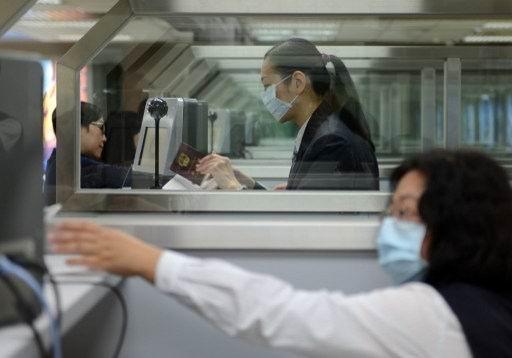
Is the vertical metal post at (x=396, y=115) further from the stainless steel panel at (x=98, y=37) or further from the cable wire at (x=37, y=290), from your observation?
the cable wire at (x=37, y=290)

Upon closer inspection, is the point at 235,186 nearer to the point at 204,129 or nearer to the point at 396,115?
the point at 204,129

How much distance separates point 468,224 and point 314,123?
4.23 feet

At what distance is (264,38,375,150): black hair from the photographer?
2816mm

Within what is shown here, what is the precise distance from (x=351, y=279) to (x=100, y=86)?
3.85ft

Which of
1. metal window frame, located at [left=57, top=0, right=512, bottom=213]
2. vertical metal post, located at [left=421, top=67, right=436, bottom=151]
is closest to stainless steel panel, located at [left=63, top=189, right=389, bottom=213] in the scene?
metal window frame, located at [left=57, top=0, right=512, bottom=213]

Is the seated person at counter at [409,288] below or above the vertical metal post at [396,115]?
below

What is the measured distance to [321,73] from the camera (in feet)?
9.30

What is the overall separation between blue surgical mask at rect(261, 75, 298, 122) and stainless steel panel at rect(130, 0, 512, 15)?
24 centimetres

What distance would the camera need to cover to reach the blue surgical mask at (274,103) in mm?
2809

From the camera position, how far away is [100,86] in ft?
9.25

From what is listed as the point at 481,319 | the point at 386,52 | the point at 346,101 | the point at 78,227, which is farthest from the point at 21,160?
the point at 386,52

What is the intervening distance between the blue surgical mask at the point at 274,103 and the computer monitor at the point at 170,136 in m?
0.27

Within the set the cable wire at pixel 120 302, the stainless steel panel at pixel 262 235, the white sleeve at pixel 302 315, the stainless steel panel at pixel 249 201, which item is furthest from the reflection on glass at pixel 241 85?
the white sleeve at pixel 302 315

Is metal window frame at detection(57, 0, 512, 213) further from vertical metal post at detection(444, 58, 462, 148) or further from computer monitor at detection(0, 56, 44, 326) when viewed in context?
computer monitor at detection(0, 56, 44, 326)
